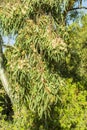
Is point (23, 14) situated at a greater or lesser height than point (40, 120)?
greater

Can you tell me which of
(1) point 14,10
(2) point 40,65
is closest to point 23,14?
(1) point 14,10

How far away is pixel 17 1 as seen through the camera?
1159cm

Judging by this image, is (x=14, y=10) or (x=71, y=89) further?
(x=71, y=89)

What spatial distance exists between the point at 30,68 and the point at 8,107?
6132 millimetres

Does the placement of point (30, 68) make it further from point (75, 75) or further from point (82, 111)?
point (75, 75)

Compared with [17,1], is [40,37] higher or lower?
lower

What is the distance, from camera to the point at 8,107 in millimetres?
16812

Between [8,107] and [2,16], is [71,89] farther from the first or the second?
[8,107]

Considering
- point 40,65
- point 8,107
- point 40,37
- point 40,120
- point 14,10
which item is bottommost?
point 8,107

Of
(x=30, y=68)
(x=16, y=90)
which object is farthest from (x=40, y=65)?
(x=16, y=90)

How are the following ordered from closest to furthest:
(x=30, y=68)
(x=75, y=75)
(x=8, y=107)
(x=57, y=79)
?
(x=30, y=68) < (x=57, y=79) < (x=75, y=75) < (x=8, y=107)

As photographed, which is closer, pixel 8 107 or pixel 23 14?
pixel 23 14

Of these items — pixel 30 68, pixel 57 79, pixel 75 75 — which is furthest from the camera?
pixel 75 75

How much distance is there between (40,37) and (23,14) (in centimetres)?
89
